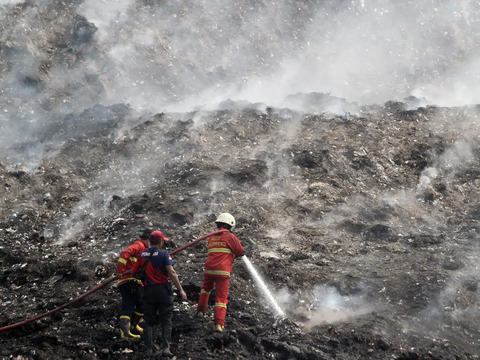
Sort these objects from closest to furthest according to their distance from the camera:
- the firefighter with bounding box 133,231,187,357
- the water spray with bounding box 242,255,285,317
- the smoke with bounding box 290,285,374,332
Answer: the firefighter with bounding box 133,231,187,357 → the smoke with bounding box 290,285,374,332 → the water spray with bounding box 242,255,285,317

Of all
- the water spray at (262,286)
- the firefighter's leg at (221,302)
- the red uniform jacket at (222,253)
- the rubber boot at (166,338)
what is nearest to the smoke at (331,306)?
the water spray at (262,286)

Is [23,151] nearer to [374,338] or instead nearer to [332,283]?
[332,283]

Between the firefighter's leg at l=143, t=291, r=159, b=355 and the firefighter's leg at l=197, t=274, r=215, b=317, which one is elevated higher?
the firefighter's leg at l=197, t=274, r=215, b=317

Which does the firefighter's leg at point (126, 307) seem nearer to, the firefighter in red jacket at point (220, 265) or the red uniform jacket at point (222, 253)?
the firefighter in red jacket at point (220, 265)

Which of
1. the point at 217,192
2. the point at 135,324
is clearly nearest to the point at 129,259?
the point at 135,324

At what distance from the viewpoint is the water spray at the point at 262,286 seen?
23.0ft

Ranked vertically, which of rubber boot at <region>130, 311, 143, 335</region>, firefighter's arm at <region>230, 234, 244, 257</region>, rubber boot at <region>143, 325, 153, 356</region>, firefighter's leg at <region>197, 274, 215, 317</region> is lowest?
rubber boot at <region>143, 325, 153, 356</region>

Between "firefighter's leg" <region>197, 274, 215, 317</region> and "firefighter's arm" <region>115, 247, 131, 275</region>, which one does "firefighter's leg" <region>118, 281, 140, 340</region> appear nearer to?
"firefighter's arm" <region>115, 247, 131, 275</region>

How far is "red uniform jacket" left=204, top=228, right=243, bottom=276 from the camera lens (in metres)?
6.48

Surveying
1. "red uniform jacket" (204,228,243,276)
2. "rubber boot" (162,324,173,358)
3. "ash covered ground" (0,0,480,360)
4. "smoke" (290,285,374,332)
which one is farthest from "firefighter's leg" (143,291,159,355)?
"smoke" (290,285,374,332)

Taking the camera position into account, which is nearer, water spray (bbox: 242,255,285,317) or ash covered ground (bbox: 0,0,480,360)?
ash covered ground (bbox: 0,0,480,360)

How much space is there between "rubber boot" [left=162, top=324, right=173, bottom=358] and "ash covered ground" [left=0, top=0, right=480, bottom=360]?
0.20m

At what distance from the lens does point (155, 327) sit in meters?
6.45

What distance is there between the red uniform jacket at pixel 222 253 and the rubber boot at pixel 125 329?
113 centimetres
